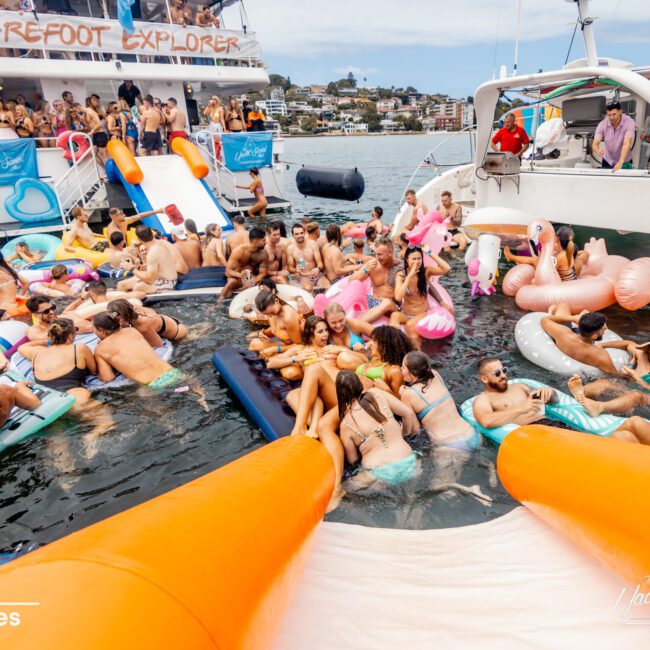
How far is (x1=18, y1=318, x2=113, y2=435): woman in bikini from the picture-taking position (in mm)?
4875

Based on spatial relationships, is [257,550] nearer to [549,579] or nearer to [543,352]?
[549,579]

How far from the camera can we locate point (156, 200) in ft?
39.7

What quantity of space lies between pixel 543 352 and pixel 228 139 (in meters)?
12.1

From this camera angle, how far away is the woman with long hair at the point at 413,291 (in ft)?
18.9

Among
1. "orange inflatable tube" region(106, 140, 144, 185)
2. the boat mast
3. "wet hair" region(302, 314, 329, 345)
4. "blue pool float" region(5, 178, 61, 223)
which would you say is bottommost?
"wet hair" region(302, 314, 329, 345)

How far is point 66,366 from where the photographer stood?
496cm

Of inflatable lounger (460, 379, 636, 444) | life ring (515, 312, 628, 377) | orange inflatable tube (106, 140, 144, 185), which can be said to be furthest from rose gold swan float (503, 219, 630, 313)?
orange inflatable tube (106, 140, 144, 185)

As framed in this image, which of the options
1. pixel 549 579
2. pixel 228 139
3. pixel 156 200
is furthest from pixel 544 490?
pixel 228 139

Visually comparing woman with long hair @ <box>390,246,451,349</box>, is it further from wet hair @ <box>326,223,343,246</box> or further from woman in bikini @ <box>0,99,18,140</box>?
woman in bikini @ <box>0,99,18,140</box>

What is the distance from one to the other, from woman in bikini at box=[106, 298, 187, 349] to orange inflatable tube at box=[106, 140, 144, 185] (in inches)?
277

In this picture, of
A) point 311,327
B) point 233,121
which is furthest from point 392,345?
point 233,121

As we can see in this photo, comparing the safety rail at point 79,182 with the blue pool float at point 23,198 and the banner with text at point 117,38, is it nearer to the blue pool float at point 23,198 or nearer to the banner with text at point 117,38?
the blue pool float at point 23,198

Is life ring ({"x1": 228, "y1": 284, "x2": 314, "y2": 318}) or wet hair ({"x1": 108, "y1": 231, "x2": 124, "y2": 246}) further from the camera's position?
wet hair ({"x1": 108, "y1": 231, "x2": 124, "y2": 246})

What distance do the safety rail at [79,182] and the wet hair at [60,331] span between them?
895 cm
